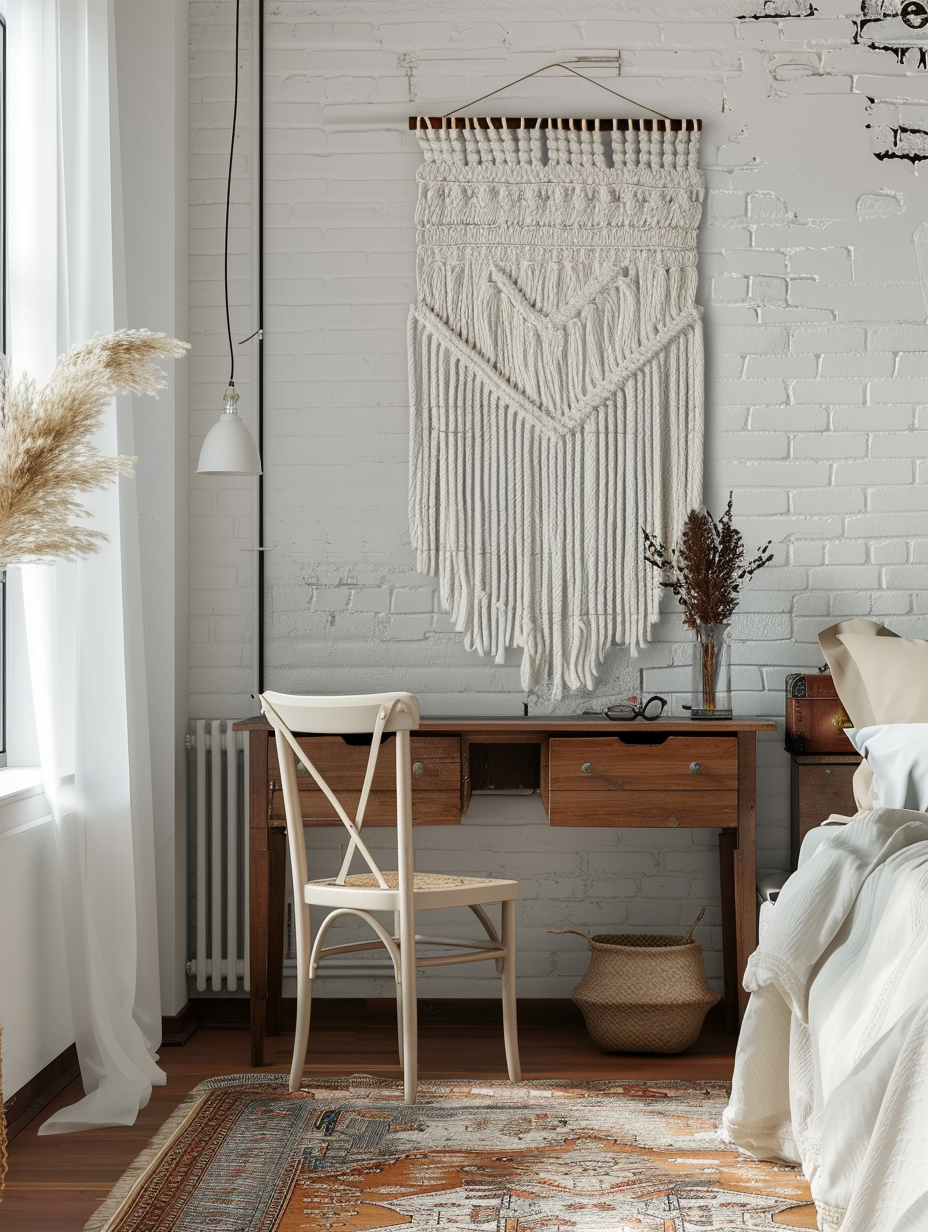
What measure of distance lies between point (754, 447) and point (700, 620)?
571 mm

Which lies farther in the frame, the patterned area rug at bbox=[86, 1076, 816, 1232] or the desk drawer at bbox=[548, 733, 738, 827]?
the desk drawer at bbox=[548, 733, 738, 827]

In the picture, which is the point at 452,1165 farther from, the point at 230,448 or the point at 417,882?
the point at 230,448

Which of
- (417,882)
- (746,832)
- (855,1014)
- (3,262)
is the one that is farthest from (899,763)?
(3,262)

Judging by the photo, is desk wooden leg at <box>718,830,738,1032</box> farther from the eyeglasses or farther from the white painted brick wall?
the eyeglasses

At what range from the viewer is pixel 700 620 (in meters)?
3.09

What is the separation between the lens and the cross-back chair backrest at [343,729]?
8.18ft

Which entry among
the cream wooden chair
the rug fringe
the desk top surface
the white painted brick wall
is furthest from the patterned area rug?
the desk top surface

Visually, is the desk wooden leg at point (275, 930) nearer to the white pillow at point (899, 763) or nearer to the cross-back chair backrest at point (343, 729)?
the cross-back chair backrest at point (343, 729)

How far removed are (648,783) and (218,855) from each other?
46.5 inches

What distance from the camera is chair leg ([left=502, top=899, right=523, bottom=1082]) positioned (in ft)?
8.85

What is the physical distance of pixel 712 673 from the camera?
10.2 ft

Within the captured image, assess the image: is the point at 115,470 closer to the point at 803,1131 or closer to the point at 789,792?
the point at 803,1131

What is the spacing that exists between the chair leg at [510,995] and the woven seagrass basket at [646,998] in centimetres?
32

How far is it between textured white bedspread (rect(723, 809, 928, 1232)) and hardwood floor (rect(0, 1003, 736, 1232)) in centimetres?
70
